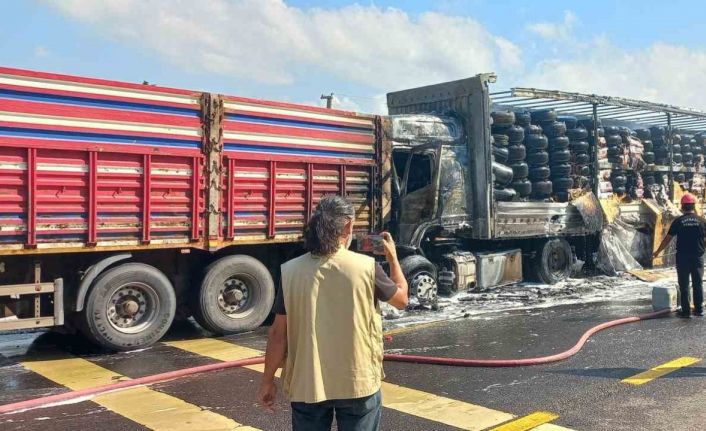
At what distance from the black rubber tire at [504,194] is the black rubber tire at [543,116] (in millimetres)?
1902

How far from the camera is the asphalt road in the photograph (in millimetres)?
4734

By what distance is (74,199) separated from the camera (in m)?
6.82

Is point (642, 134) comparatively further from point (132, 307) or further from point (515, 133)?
point (132, 307)

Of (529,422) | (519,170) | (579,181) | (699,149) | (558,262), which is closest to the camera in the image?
(529,422)

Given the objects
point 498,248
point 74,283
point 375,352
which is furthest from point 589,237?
point 375,352

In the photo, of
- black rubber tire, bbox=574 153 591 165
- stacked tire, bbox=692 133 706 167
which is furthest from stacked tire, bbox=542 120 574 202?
stacked tire, bbox=692 133 706 167

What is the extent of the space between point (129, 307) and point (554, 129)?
8912 millimetres

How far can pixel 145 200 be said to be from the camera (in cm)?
728

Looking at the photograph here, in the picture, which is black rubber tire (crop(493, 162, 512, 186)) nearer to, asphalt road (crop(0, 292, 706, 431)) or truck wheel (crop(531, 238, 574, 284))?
truck wheel (crop(531, 238, 574, 284))

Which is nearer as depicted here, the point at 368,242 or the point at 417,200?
the point at 368,242

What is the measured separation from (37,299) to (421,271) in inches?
212

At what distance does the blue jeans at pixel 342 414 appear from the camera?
2.74m

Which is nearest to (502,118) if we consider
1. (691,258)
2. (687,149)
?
(691,258)

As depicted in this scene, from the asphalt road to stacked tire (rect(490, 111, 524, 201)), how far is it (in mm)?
3555
